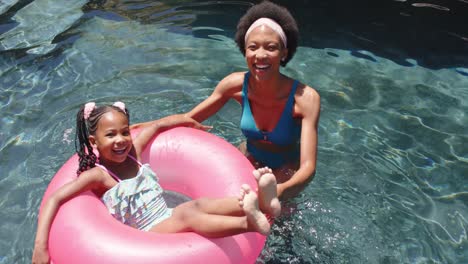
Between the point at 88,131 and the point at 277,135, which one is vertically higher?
the point at 88,131

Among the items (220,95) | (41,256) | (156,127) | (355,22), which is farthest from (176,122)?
(355,22)

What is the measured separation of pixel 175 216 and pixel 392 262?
1.56m

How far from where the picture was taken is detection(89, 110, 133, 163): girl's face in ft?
10.1

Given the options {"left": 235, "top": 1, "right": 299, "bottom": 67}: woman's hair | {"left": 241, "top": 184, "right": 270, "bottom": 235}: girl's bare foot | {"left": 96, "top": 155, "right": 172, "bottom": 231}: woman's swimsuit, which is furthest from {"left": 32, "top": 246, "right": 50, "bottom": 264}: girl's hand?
{"left": 235, "top": 1, "right": 299, "bottom": 67}: woman's hair

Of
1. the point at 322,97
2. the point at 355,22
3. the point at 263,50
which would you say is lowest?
the point at 322,97

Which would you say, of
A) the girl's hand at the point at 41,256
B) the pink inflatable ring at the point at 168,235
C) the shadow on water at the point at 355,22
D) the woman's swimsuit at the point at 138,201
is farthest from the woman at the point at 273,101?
the shadow on water at the point at 355,22

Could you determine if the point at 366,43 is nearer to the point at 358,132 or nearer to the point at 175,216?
the point at 358,132

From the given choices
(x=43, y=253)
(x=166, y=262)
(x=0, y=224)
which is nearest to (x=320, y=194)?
(x=166, y=262)

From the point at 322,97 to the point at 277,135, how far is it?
188 cm

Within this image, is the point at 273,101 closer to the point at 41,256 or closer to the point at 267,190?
the point at 267,190

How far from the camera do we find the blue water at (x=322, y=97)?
3.77 meters

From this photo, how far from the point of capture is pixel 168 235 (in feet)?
9.01

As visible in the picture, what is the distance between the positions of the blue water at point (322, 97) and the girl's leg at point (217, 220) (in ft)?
2.79

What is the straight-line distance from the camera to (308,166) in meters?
3.27
